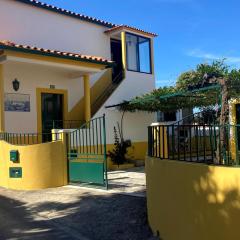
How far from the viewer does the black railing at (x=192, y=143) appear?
6.23 metres

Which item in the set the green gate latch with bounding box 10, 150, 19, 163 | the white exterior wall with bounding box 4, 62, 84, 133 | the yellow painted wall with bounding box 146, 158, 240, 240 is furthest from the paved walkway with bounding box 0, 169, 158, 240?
the white exterior wall with bounding box 4, 62, 84, 133

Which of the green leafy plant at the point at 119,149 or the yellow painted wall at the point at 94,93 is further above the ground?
the yellow painted wall at the point at 94,93

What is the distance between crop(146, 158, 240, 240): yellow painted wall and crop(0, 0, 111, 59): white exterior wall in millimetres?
9700

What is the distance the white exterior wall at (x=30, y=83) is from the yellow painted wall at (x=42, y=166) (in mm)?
2450

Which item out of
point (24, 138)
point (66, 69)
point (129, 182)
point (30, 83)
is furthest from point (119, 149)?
point (129, 182)

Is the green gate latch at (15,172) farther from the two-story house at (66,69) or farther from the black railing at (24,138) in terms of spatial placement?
the two-story house at (66,69)

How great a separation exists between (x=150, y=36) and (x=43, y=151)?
877 cm

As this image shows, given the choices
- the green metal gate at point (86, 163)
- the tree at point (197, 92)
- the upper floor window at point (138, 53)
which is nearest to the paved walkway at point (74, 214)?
the green metal gate at point (86, 163)

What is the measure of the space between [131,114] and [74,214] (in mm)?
9141

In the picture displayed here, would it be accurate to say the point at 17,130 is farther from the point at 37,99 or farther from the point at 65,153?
the point at 65,153

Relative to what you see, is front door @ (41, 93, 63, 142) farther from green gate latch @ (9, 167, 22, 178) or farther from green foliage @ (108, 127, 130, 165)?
green gate latch @ (9, 167, 22, 178)

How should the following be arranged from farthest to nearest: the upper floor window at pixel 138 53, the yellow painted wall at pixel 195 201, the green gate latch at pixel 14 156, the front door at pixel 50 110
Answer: the upper floor window at pixel 138 53 → the front door at pixel 50 110 → the green gate latch at pixel 14 156 → the yellow painted wall at pixel 195 201

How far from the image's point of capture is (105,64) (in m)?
14.3

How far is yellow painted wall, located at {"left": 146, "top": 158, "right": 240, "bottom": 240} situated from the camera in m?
4.71
